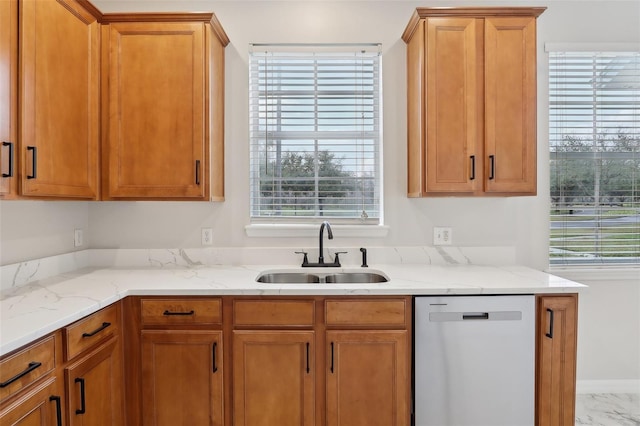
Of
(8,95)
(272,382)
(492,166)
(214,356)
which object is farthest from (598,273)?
(8,95)

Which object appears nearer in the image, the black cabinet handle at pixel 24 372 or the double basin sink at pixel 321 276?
the black cabinet handle at pixel 24 372

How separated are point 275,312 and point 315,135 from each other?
4.23 ft

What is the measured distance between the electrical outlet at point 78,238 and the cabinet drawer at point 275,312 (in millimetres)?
1271

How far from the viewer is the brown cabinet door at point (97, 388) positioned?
146cm

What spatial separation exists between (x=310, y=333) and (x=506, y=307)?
3.26 ft

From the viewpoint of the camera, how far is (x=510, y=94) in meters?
2.10

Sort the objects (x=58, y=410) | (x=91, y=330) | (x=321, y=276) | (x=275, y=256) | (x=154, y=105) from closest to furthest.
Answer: (x=58, y=410) < (x=91, y=330) < (x=154, y=105) < (x=321, y=276) < (x=275, y=256)

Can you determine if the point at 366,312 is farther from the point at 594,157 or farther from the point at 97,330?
the point at 594,157

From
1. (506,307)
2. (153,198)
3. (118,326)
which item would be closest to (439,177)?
(506,307)

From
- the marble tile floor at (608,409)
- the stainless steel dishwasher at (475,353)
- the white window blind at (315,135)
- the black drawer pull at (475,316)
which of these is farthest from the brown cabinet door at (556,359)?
the white window blind at (315,135)

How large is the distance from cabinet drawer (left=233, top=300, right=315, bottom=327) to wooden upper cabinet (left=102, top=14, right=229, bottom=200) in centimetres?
76

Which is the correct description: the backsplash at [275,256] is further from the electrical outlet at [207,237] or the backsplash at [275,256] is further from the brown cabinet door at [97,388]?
the brown cabinet door at [97,388]

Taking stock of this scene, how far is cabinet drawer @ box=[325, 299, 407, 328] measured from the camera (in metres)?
1.83

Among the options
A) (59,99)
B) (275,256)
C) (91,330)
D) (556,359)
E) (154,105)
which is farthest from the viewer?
(275,256)
